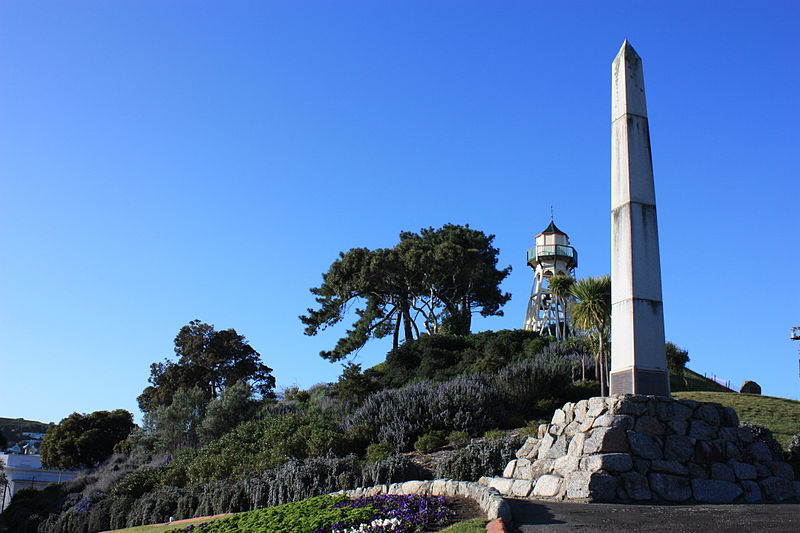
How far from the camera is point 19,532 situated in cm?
2108

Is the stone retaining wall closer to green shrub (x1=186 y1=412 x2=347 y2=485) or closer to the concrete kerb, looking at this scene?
the concrete kerb

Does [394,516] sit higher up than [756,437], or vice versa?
[756,437]

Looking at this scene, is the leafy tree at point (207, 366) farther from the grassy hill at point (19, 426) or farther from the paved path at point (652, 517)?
the grassy hill at point (19, 426)

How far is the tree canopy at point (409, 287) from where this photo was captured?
35.3 m

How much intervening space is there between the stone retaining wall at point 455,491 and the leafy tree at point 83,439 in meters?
29.4

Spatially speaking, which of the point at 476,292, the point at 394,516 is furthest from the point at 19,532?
the point at 476,292

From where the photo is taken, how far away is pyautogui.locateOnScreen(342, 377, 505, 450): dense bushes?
16781 millimetres

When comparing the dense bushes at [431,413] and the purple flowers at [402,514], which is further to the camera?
the dense bushes at [431,413]

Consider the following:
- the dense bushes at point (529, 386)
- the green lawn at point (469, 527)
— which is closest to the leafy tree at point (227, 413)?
the dense bushes at point (529, 386)

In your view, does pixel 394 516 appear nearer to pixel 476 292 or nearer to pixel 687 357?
pixel 687 357

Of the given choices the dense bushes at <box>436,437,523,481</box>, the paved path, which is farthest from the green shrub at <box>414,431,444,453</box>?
the paved path

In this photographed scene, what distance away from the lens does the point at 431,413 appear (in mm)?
17359

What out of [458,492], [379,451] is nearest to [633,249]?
[458,492]

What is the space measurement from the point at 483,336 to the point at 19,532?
16.6 m
